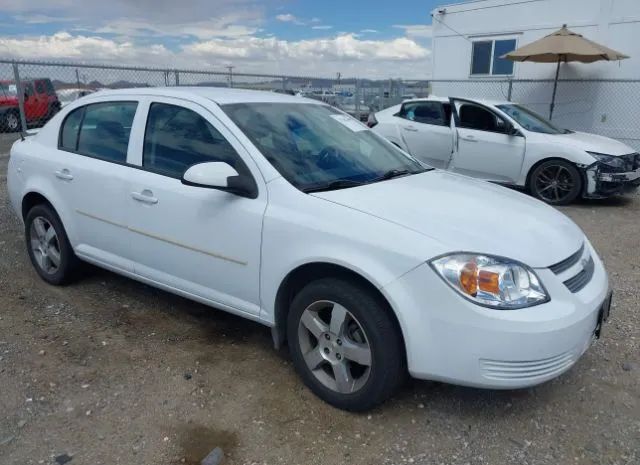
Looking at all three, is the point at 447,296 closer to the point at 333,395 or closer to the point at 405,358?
the point at 405,358

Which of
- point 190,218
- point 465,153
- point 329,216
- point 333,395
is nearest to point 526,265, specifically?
point 329,216

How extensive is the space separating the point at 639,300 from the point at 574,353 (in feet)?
7.27

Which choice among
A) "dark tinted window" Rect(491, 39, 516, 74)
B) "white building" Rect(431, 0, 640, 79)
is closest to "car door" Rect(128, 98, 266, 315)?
"white building" Rect(431, 0, 640, 79)

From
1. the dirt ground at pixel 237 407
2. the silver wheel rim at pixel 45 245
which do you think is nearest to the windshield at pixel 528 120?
the dirt ground at pixel 237 407

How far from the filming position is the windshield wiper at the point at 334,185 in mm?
2955

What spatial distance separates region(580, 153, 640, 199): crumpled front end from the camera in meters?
7.32

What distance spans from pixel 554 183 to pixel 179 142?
603cm

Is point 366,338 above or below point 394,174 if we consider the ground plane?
below

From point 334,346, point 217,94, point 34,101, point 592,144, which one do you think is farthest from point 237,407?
point 34,101

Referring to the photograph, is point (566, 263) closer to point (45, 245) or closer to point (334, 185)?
point (334, 185)

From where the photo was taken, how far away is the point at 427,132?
8789mm

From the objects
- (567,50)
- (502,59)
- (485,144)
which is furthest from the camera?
(502,59)

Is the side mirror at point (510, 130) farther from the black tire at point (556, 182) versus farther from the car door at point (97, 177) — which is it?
the car door at point (97, 177)

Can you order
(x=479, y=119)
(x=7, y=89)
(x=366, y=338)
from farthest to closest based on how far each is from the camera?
(x=7, y=89), (x=479, y=119), (x=366, y=338)
